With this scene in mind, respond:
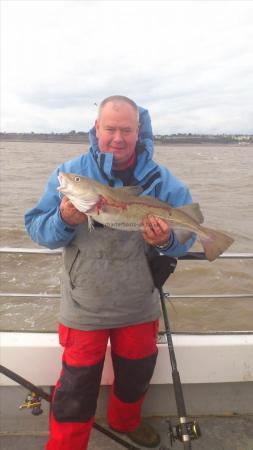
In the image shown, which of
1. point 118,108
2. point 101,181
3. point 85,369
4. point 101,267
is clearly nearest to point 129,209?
point 101,181

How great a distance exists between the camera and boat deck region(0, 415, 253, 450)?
3.42m

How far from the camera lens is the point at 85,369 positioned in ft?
9.55

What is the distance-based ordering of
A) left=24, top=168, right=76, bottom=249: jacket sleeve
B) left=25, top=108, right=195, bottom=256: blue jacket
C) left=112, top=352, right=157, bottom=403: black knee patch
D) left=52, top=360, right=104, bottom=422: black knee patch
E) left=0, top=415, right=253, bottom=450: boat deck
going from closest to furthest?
left=24, top=168, right=76, bottom=249: jacket sleeve < left=25, top=108, right=195, bottom=256: blue jacket < left=52, top=360, right=104, bottom=422: black knee patch < left=112, top=352, right=157, bottom=403: black knee patch < left=0, top=415, right=253, bottom=450: boat deck

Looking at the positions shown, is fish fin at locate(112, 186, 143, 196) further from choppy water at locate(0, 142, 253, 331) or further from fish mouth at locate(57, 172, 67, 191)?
choppy water at locate(0, 142, 253, 331)

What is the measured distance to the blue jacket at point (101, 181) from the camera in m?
2.80

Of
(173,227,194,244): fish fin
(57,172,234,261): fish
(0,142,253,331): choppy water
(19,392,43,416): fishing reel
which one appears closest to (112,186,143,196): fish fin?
(57,172,234,261): fish

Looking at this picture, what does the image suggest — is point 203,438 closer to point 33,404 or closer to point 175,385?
point 175,385

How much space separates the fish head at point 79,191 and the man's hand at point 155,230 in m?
0.36

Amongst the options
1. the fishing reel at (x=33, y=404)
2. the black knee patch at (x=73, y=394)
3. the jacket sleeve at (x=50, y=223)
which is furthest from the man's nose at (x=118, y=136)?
the fishing reel at (x=33, y=404)

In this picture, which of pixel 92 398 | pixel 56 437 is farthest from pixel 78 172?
pixel 56 437

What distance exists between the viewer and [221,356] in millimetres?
3537

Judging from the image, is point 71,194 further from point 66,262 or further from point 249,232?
point 249,232

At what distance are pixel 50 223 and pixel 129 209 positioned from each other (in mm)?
489

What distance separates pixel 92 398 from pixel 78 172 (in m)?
1.50
